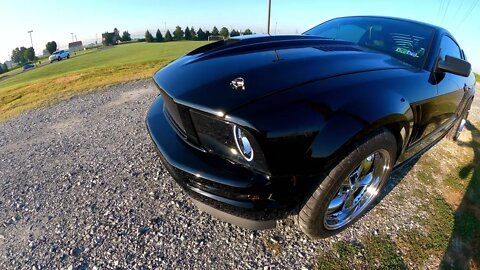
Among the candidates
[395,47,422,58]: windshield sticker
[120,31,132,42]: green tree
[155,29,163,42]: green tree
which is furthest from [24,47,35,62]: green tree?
[395,47,422,58]: windshield sticker

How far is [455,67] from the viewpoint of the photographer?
2.17m

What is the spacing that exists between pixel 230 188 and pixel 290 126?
47cm

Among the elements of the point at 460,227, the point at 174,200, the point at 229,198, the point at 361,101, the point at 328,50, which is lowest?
the point at 460,227

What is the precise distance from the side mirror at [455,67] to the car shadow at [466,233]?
128 centimetres

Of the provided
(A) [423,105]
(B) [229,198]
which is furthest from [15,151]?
(A) [423,105]

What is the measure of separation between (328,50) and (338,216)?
130 cm

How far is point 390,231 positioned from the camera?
2.18 m

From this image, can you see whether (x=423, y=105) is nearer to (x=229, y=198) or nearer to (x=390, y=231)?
(x=390, y=231)

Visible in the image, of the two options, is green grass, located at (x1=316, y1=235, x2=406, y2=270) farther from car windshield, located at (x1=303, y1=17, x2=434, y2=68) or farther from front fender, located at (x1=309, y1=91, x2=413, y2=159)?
car windshield, located at (x1=303, y1=17, x2=434, y2=68)

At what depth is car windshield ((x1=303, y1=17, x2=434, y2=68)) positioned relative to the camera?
2.49 meters

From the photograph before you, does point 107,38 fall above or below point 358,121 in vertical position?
above

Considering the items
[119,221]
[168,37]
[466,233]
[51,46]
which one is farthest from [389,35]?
[51,46]

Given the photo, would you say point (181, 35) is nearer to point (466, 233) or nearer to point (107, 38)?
point (107, 38)

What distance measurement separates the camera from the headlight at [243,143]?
1431 millimetres
